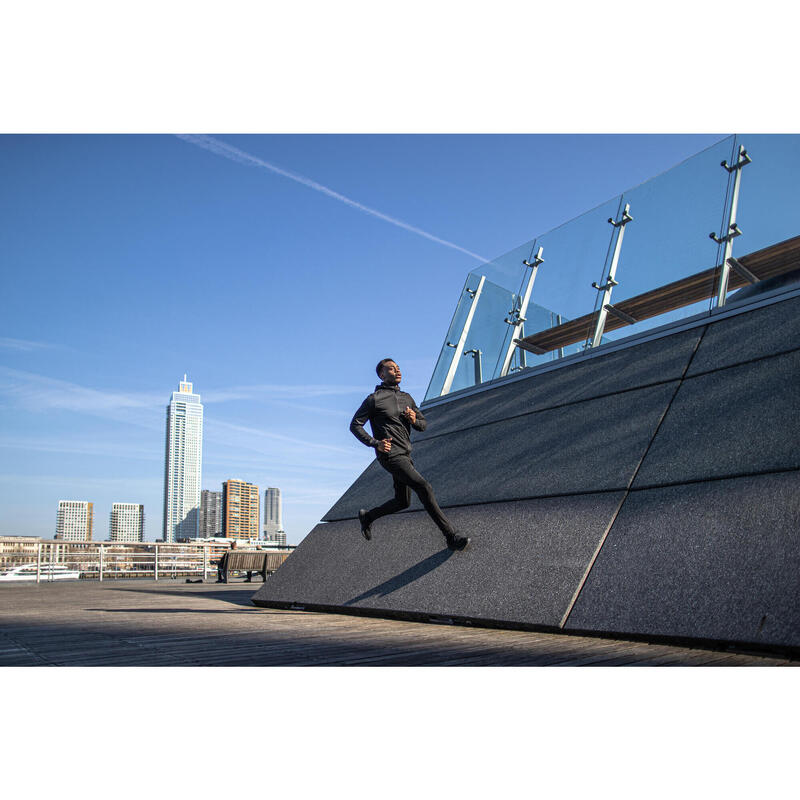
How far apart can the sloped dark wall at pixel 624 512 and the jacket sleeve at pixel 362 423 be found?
1.08m

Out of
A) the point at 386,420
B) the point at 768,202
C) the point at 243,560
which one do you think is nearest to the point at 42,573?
the point at 243,560

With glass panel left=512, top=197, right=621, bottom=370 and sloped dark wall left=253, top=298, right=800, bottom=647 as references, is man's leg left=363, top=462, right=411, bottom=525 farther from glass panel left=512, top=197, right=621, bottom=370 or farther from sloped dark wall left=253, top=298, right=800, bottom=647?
glass panel left=512, top=197, right=621, bottom=370

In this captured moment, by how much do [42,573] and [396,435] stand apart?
16249 mm

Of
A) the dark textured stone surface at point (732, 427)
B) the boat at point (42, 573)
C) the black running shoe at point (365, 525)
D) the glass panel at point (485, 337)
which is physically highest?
the glass panel at point (485, 337)

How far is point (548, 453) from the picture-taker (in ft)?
18.9

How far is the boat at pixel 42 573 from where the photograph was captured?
17566mm

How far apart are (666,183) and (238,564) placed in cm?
1378

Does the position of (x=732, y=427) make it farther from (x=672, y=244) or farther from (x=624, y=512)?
(x=672, y=244)

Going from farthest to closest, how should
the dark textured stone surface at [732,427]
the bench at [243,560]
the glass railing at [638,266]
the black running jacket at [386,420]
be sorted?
the bench at [243,560], the glass railing at [638,266], the black running jacket at [386,420], the dark textured stone surface at [732,427]

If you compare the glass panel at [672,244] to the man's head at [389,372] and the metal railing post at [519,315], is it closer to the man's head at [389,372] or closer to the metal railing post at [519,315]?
the metal railing post at [519,315]

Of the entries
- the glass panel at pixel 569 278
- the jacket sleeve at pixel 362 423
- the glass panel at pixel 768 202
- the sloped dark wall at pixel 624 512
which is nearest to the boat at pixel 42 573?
the sloped dark wall at pixel 624 512

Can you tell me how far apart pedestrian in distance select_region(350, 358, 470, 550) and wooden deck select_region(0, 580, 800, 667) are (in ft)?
2.92
